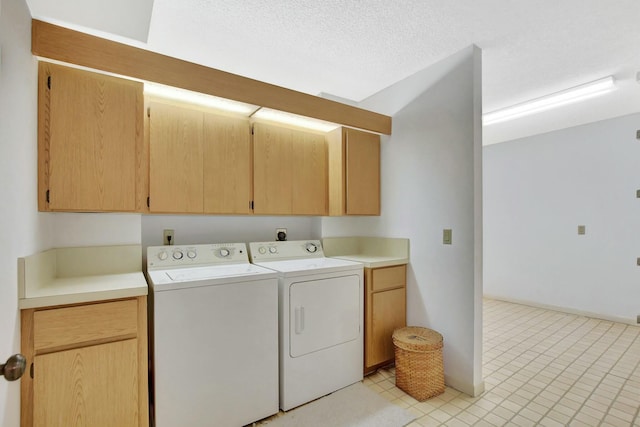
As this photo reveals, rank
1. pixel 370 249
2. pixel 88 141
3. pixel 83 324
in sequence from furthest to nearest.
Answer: pixel 370 249 < pixel 88 141 < pixel 83 324

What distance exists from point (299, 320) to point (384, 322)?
0.86 metres

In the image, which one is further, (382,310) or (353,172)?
(353,172)

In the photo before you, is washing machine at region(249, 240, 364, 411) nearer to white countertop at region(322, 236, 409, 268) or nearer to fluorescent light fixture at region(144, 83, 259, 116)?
white countertop at region(322, 236, 409, 268)

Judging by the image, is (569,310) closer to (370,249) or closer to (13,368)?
(370,249)

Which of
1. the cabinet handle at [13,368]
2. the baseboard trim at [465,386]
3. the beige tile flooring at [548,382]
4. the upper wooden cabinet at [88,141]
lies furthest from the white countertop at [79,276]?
the baseboard trim at [465,386]

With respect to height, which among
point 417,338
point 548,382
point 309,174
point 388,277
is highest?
point 309,174

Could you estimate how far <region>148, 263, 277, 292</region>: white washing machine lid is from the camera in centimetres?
161

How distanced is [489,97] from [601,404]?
2.77 metres

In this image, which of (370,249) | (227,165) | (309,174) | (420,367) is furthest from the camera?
(370,249)

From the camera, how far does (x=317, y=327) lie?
2.06 metres

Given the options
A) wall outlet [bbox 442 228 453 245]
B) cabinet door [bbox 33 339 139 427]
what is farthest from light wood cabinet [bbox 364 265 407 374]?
cabinet door [bbox 33 339 139 427]

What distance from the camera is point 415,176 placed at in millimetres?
2584

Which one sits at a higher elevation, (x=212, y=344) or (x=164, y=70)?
(x=164, y=70)

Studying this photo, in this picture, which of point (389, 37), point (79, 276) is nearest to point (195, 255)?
point (79, 276)
